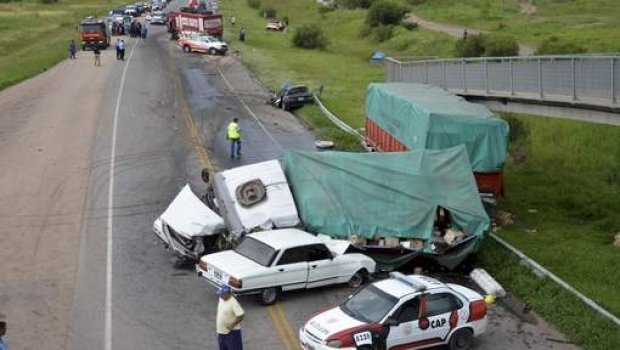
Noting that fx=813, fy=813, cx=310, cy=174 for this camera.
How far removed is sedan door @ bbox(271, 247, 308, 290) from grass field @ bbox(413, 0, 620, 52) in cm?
3918

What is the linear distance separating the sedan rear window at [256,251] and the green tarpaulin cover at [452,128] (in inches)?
299

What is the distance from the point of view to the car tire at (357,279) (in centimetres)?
1817

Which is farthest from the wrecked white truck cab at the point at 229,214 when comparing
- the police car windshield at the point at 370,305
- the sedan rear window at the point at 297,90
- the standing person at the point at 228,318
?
the sedan rear window at the point at 297,90

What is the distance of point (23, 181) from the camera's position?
90.4 ft

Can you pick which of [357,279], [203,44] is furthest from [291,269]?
[203,44]

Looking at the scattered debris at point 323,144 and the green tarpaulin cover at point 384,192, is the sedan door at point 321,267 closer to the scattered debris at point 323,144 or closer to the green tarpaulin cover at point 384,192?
the green tarpaulin cover at point 384,192

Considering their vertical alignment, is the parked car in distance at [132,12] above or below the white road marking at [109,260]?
above

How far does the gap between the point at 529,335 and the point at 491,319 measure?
0.99 meters

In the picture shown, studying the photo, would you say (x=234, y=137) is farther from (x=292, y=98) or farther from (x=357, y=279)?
(x=357, y=279)

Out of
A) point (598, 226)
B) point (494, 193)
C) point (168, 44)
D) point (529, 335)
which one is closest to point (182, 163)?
point (494, 193)

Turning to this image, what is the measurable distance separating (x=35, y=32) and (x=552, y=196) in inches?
3047

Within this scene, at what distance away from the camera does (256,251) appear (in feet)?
57.5

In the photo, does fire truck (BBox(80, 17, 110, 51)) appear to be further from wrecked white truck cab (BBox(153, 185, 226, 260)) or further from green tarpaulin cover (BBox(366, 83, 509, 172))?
wrecked white truck cab (BBox(153, 185, 226, 260))

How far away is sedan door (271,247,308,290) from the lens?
55.8 ft
